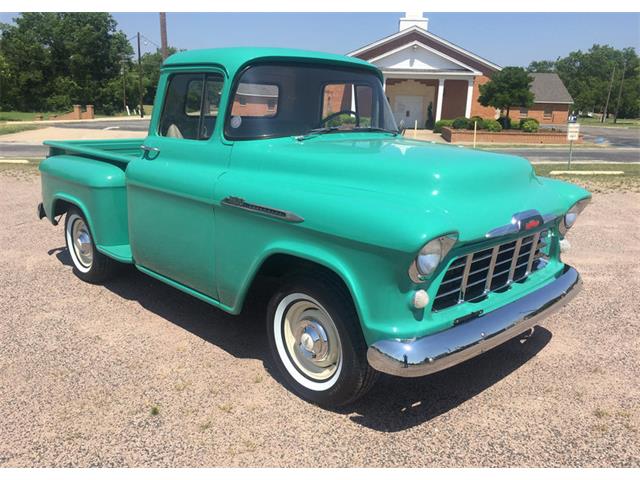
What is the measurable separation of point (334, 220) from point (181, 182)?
4.54ft

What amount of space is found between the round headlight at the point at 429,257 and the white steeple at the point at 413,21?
33.9 metres

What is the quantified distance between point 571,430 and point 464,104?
3288 centimetres

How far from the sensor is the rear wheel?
487cm

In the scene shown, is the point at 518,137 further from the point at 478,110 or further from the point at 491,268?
the point at 491,268

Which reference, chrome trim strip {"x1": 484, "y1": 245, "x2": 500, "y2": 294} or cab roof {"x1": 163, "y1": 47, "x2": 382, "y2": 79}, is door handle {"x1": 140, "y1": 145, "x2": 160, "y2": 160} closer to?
cab roof {"x1": 163, "y1": 47, "x2": 382, "y2": 79}

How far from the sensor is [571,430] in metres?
2.90

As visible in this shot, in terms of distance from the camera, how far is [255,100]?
139 inches

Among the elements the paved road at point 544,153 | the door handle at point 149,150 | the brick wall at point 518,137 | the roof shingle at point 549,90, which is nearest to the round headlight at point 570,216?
the door handle at point 149,150

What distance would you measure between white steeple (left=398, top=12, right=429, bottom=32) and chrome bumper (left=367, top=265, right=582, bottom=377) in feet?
110

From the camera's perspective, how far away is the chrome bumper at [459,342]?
8.27 ft

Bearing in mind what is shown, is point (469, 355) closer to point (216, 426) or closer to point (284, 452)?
point (284, 452)

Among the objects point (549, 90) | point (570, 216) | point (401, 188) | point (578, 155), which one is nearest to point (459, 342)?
point (401, 188)

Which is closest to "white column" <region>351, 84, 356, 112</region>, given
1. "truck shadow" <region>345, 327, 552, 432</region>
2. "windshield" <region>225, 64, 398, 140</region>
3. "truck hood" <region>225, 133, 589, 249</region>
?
"windshield" <region>225, 64, 398, 140</region>

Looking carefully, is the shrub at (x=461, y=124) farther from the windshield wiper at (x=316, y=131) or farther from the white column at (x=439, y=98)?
the windshield wiper at (x=316, y=131)
